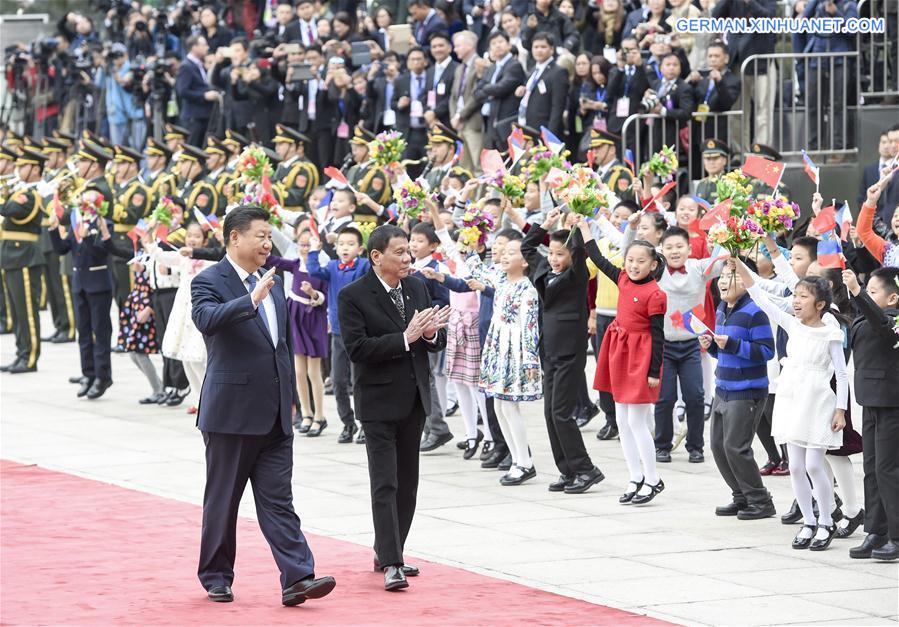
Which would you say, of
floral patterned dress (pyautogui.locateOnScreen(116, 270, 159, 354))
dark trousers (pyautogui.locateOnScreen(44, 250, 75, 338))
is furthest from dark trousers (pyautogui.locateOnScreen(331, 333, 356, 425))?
dark trousers (pyautogui.locateOnScreen(44, 250, 75, 338))

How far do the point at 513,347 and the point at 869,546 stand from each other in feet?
10.7

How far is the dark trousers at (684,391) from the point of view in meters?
11.8

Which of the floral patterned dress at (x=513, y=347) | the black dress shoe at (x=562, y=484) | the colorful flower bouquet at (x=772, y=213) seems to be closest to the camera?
the colorful flower bouquet at (x=772, y=213)

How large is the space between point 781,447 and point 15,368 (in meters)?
10.3

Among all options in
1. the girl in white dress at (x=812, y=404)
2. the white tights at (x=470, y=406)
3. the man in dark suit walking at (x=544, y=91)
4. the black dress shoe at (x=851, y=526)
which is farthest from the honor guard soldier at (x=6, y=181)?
the black dress shoe at (x=851, y=526)

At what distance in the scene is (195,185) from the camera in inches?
745

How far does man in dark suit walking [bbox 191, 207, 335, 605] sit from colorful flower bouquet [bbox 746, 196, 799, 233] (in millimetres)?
3030

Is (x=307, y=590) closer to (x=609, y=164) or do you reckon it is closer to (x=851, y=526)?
(x=851, y=526)

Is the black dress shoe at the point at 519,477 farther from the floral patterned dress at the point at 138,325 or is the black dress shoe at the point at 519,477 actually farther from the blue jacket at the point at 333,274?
the floral patterned dress at the point at 138,325

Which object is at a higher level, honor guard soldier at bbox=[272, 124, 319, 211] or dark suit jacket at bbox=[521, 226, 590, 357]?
honor guard soldier at bbox=[272, 124, 319, 211]

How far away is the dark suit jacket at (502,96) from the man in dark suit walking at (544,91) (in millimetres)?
198

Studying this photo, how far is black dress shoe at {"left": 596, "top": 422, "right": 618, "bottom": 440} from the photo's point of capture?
13.0 metres

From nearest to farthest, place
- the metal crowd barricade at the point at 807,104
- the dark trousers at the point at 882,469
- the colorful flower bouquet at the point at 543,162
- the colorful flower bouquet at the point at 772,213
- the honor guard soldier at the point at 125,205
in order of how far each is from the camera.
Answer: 1. the dark trousers at the point at 882,469
2. the colorful flower bouquet at the point at 772,213
3. the colorful flower bouquet at the point at 543,162
4. the metal crowd barricade at the point at 807,104
5. the honor guard soldier at the point at 125,205

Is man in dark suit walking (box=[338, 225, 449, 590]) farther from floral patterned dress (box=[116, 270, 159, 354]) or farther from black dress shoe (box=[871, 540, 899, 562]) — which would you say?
floral patterned dress (box=[116, 270, 159, 354])
